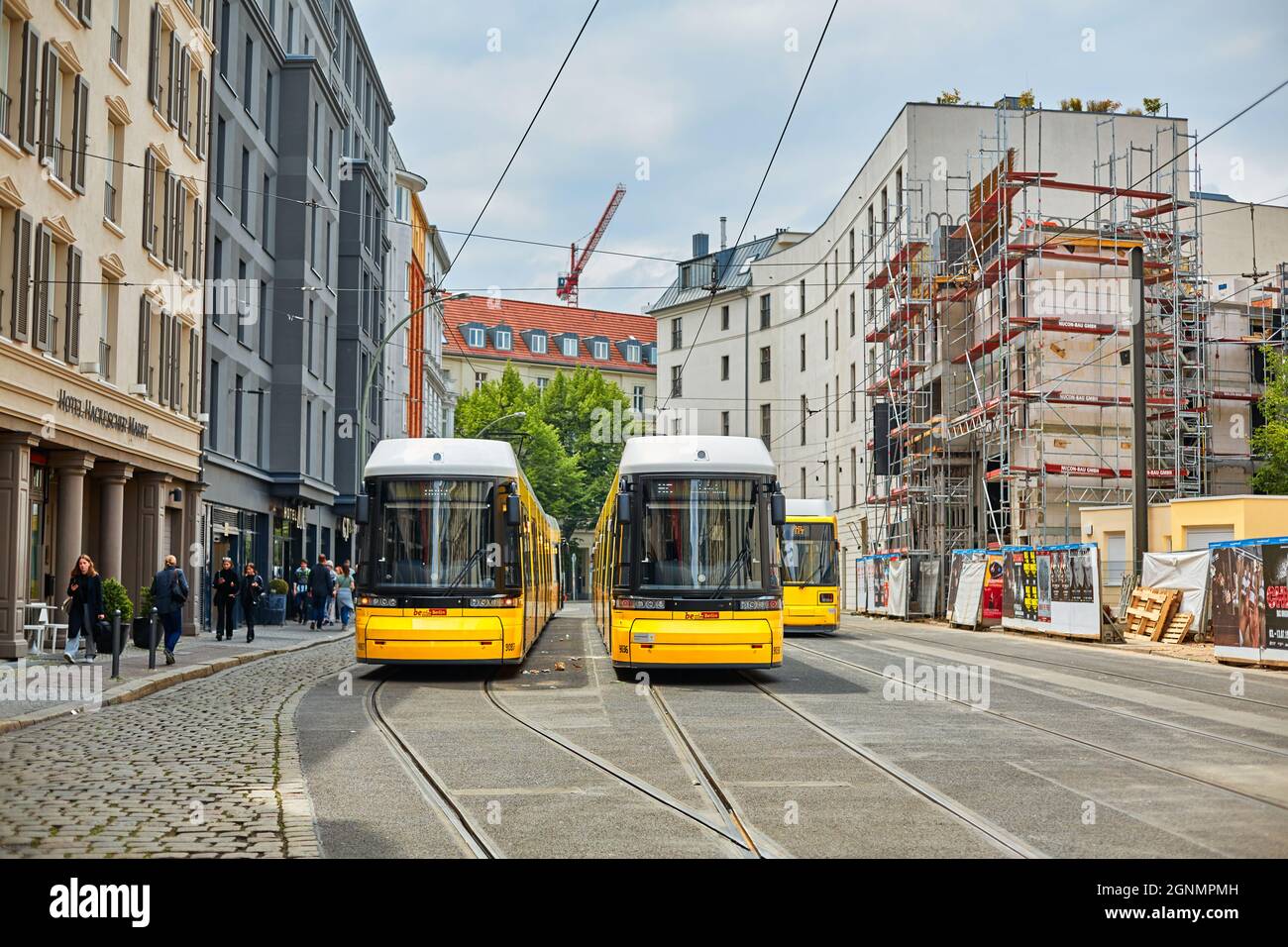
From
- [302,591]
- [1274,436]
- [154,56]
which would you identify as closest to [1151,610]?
[1274,436]

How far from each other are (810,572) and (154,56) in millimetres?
17569

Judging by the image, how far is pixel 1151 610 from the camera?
3070cm

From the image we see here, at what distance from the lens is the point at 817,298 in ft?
233

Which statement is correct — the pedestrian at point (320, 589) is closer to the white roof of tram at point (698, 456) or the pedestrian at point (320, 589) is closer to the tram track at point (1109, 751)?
the white roof of tram at point (698, 456)

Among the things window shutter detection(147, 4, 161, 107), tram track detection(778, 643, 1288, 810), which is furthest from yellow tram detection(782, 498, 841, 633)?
window shutter detection(147, 4, 161, 107)

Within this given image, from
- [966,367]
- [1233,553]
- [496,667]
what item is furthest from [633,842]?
[966,367]

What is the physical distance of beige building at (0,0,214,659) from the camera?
851 inches

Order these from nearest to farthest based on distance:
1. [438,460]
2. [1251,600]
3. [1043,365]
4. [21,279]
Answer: [438,460], [21,279], [1251,600], [1043,365]

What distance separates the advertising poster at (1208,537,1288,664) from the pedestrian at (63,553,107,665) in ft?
55.9

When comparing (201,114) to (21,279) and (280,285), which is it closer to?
(280,285)

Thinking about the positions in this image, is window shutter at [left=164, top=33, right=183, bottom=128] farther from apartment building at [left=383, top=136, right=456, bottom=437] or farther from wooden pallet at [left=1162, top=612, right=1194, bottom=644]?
apartment building at [left=383, top=136, right=456, bottom=437]

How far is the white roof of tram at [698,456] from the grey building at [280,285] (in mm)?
17398
